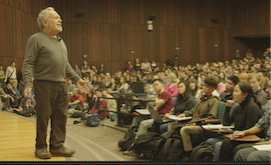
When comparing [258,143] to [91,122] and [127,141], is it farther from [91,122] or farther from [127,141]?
[91,122]

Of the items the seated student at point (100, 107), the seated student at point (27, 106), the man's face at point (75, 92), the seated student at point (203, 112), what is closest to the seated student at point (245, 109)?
the seated student at point (203, 112)

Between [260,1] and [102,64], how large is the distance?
6306mm

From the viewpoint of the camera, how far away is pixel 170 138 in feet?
8.14

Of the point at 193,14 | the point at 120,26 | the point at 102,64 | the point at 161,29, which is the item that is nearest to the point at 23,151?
the point at 102,64

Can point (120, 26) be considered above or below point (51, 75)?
above

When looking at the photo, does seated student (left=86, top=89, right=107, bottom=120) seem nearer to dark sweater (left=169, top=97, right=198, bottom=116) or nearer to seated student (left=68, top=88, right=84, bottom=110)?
seated student (left=68, top=88, right=84, bottom=110)

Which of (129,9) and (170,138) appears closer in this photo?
(170,138)

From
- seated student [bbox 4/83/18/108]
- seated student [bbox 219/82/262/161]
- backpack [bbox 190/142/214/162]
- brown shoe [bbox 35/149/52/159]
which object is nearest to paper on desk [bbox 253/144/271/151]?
seated student [bbox 219/82/262/161]

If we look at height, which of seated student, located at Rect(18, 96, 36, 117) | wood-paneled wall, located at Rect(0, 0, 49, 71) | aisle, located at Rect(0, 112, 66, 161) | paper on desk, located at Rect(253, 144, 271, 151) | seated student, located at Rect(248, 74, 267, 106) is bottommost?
seated student, located at Rect(18, 96, 36, 117)

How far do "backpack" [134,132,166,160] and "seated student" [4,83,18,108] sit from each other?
3.18 meters

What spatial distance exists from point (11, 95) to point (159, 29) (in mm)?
6762

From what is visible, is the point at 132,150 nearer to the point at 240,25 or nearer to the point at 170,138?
the point at 170,138

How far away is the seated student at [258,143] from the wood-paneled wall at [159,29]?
22.6 feet

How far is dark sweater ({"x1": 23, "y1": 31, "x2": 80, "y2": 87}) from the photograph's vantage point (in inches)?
55.1
